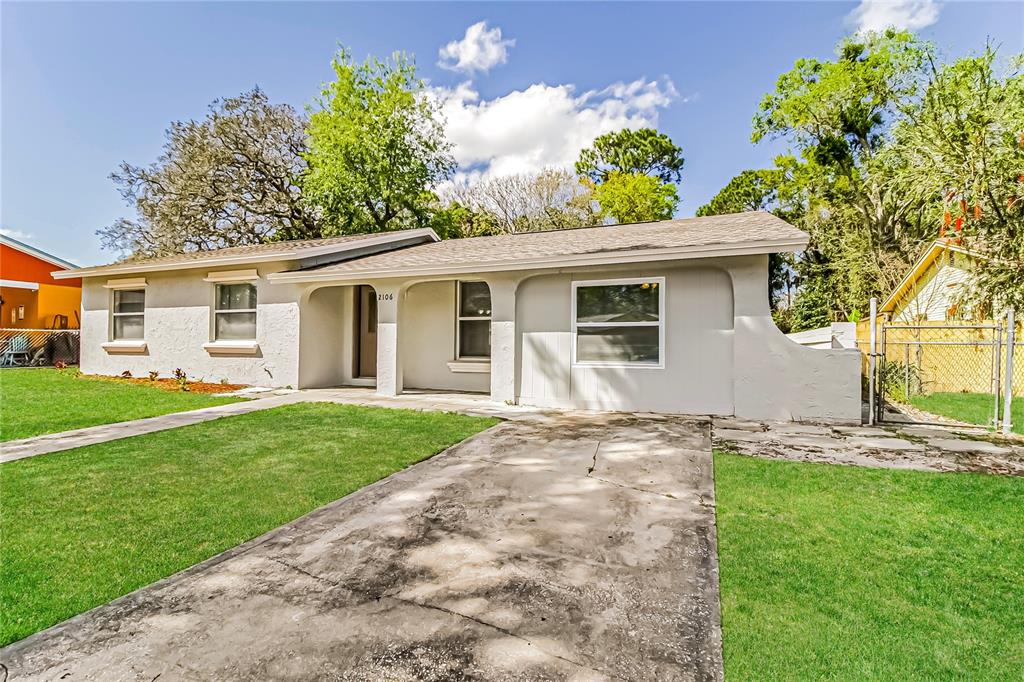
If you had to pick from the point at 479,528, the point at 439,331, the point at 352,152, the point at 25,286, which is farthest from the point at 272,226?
the point at 479,528

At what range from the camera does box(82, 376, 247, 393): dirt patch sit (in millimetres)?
10570

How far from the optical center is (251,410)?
8055mm

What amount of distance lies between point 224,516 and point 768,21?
15333 millimetres

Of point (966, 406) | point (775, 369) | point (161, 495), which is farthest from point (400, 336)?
point (966, 406)

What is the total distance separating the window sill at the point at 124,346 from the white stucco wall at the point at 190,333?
0.39ft

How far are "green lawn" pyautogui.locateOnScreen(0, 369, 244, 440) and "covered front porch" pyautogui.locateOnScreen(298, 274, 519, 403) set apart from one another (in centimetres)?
254

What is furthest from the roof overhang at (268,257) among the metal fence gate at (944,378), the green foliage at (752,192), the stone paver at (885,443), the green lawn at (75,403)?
the green foliage at (752,192)

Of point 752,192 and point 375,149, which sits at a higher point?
point 375,149

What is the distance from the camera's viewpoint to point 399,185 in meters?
26.0

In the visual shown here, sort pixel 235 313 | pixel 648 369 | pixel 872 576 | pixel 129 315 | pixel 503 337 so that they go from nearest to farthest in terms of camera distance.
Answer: pixel 872 576, pixel 648 369, pixel 503 337, pixel 235 313, pixel 129 315

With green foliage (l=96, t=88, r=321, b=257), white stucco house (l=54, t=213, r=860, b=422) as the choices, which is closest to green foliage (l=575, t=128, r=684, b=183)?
green foliage (l=96, t=88, r=321, b=257)

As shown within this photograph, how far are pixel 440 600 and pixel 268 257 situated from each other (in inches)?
396

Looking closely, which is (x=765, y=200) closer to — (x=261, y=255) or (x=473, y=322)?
(x=473, y=322)

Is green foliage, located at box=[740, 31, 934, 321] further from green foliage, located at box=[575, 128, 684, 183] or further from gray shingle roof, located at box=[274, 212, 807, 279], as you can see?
gray shingle roof, located at box=[274, 212, 807, 279]
